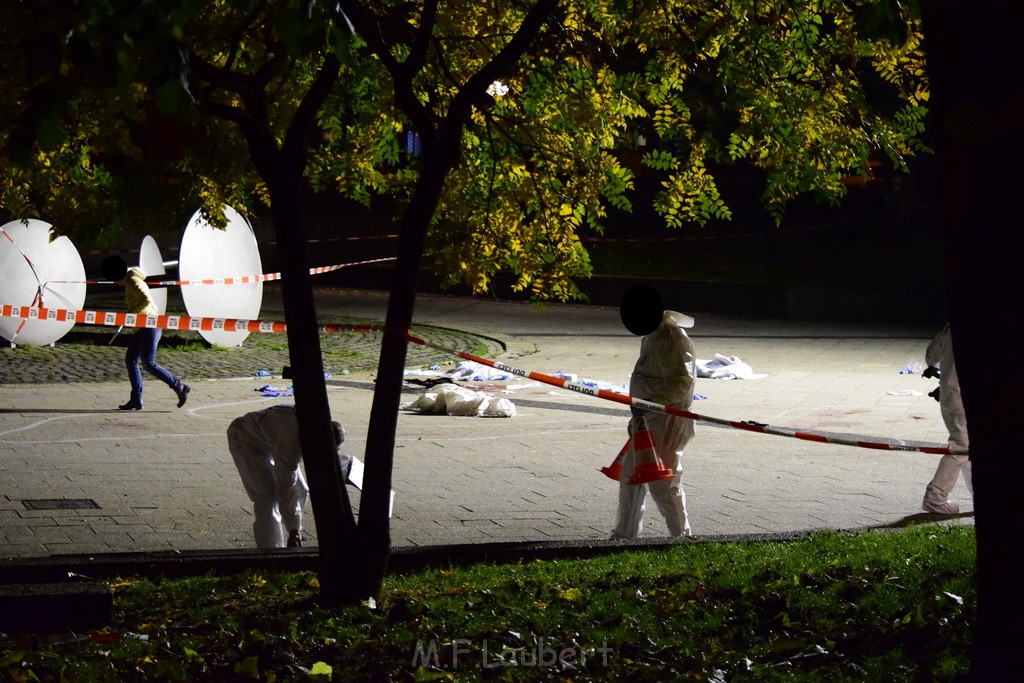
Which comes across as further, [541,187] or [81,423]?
[81,423]

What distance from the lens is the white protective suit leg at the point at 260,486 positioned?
7430 mm

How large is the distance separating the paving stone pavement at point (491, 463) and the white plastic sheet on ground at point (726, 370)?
326mm

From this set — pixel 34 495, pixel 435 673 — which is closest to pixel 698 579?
pixel 435 673

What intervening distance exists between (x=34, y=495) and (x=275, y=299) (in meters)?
17.6

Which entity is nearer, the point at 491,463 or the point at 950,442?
the point at 950,442

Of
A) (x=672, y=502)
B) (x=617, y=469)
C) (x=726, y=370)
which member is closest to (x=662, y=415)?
(x=617, y=469)

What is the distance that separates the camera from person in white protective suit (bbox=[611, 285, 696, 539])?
807 centimetres

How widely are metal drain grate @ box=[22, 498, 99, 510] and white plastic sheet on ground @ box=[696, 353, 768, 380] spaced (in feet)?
32.0

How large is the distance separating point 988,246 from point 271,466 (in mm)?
4716

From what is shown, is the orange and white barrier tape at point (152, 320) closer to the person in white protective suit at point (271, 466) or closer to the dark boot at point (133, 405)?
the dark boot at point (133, 405)

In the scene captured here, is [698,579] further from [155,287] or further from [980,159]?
[155,287]

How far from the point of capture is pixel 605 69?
324 inches

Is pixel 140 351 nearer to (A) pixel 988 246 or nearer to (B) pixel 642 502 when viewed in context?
(B) pixel 642 502

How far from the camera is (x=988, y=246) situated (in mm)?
3744
